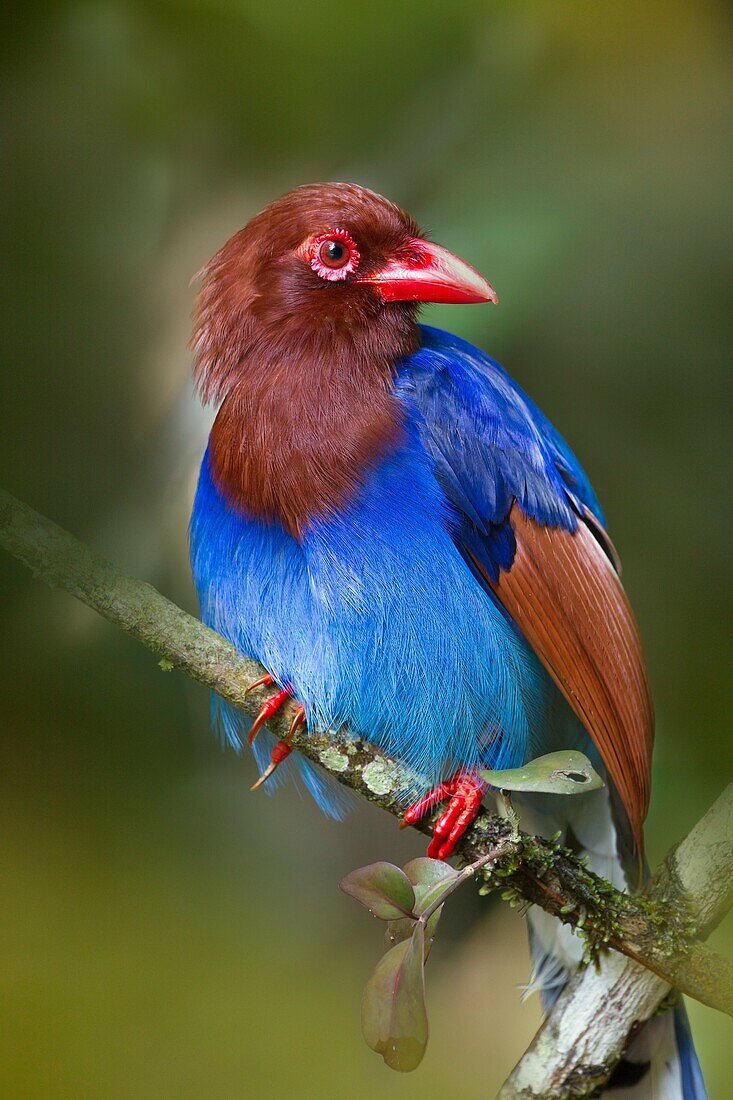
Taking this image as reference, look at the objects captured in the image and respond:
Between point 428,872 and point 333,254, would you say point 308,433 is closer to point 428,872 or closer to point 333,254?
point 333,254

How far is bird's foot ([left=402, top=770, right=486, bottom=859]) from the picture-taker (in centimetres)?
94

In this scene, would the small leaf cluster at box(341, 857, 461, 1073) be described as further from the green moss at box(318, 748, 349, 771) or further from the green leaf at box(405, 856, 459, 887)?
the green moss at box(318, 748, 349, 771)

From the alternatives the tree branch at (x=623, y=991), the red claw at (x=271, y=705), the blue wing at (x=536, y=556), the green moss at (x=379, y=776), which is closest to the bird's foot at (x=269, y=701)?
the red claw at (x=271, y=705)

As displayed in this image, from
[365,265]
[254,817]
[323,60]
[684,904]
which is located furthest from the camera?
[254,817]

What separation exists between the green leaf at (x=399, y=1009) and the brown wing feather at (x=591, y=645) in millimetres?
331

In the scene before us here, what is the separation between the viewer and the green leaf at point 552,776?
0.73m

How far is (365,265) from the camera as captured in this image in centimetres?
100

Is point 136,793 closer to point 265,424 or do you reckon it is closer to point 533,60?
point 265,424

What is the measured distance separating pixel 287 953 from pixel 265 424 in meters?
0.58

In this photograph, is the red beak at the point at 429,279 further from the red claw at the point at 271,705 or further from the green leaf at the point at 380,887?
the green leaf at the point at 380,887

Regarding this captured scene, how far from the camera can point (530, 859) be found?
2.89 ft

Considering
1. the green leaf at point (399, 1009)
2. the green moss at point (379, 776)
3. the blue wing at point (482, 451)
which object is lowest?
the green leaf at point (399, 1009)

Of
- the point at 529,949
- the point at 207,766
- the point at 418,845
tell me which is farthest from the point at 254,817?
the point at 529,949

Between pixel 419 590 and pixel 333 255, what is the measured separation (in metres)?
0.35
